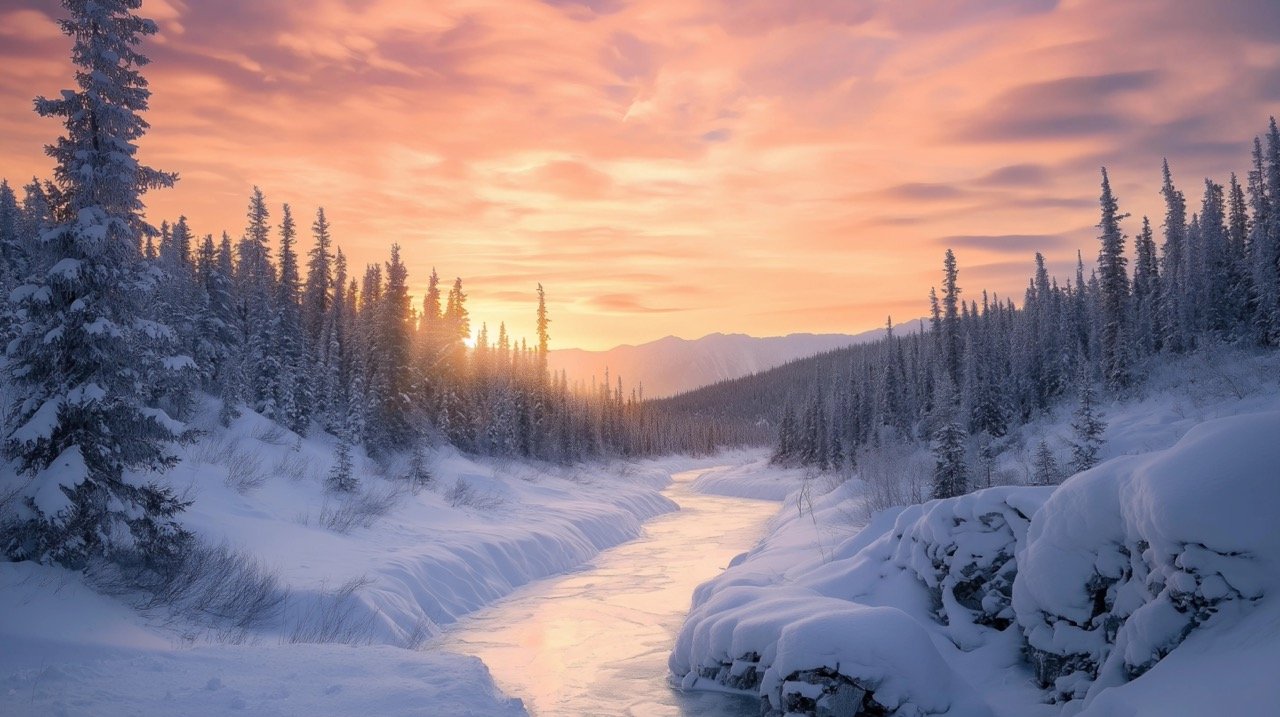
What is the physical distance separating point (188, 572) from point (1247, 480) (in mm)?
16390

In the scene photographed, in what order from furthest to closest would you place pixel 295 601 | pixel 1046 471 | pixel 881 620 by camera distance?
pixel 1046 471, pixel 295 601, pixel 881 620

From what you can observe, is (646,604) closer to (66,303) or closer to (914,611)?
(914,611)

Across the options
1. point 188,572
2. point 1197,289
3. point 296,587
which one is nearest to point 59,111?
point 188,572

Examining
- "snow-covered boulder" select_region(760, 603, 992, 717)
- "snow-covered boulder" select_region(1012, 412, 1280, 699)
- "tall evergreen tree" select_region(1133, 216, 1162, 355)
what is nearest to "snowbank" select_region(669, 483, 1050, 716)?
"snow-covered boulder" select_region(760, 603, 992, 717)

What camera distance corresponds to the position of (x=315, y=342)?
55438 mm

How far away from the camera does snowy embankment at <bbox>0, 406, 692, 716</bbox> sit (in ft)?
28.6

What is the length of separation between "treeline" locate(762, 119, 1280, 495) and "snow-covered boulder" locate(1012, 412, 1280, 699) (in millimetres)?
15017

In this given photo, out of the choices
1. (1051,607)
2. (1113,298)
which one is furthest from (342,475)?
(1113,298)

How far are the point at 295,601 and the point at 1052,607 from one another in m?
13.9

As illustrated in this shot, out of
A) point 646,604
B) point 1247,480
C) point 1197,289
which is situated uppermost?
point 1197,289

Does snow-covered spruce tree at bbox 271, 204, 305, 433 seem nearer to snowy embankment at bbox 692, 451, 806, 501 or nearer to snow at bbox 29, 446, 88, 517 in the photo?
snow at bbox 29, 446, 88, 517

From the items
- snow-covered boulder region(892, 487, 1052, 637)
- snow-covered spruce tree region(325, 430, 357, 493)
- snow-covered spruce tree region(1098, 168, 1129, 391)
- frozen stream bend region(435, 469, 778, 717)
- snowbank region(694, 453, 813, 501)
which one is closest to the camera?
snow-covered boulder region(892, 487, 1052, 637)

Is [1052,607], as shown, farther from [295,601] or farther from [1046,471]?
[1046,471]

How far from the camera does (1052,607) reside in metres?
10.2
